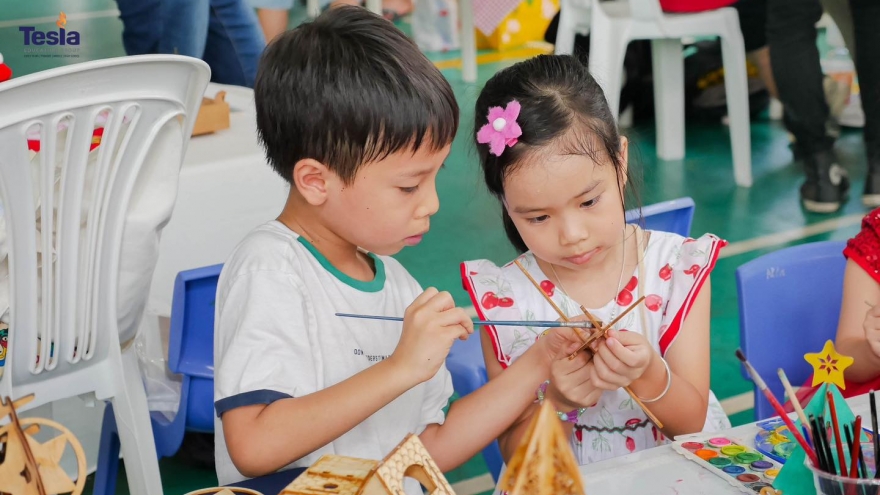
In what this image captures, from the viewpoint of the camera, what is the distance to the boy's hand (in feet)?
3.23

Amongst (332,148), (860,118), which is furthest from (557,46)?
(332,148)

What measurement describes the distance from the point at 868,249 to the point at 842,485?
778 mm

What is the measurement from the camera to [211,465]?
6.70ft

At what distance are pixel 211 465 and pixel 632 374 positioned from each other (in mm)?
1237

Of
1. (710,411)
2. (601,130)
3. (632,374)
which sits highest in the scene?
(601,130)

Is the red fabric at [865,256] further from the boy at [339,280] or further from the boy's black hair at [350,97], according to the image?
the boy's black hair at [350,97]

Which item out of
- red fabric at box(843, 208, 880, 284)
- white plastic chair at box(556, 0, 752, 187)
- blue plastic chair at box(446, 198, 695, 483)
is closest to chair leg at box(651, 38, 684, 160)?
white plastic chair at box(556, 0, 752, 187)

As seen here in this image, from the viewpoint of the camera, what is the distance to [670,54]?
404 cm

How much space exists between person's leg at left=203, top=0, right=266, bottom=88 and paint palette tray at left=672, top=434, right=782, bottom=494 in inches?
105

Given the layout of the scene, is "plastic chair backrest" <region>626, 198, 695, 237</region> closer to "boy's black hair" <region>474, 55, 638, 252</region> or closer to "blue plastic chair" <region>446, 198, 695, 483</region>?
"blue plastic chair" <region>446, 198, 695, 483</region>

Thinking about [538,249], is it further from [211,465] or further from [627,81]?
[627,81]

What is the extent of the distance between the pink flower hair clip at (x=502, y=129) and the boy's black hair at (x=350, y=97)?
10 cm

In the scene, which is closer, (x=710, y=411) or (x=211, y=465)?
(x=710, y=411)

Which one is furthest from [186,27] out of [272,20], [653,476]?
[653,476]
